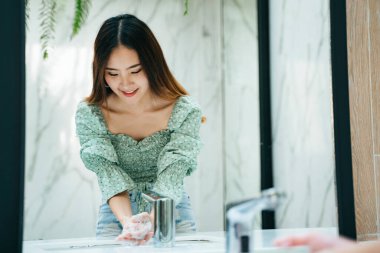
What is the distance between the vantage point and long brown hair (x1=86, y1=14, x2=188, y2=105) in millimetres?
1244

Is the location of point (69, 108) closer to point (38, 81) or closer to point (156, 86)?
point (38, 81)

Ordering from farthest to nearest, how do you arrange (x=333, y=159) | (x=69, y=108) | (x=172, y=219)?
1. (x=333, y=159)
2. (x=69, y=108)
3. (x=172, y=219)

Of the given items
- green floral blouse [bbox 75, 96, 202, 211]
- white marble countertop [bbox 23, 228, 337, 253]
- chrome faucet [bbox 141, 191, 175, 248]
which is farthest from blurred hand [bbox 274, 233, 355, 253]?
green floral blouse [bbox 75, 96, 202, 211]

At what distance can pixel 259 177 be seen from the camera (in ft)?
4.35

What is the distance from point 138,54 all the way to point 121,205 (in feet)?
1.18

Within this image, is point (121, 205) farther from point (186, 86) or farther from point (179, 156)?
point (186, 86)

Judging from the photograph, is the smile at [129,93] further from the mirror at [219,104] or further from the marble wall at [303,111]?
the marble wall at [303,111]

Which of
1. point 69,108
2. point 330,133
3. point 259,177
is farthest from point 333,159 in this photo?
point 69,108

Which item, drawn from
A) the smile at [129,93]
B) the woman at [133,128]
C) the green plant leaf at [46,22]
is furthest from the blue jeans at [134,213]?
the green plant leaf at [46,22]

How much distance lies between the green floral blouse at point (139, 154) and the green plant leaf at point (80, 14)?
0.58ft

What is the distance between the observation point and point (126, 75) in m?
1.26

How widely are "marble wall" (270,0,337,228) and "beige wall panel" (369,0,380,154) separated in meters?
0.14

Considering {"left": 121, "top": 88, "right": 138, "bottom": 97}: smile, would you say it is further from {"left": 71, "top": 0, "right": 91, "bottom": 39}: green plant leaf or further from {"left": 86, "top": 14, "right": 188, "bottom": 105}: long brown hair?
{"left": 71, "top": 0, "right": 91, "bottom": 39}: green plant leaf

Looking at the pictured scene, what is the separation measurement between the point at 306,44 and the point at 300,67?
67 mm
